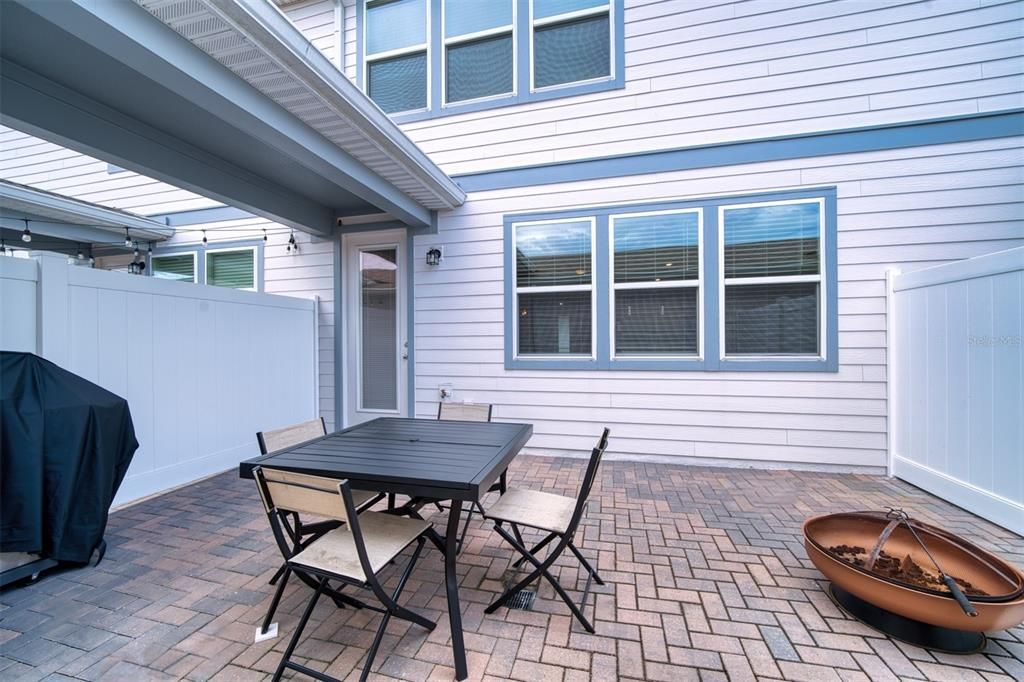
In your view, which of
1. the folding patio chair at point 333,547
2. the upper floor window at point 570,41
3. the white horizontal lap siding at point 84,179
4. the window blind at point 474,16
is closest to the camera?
the folding patio chair at point 333,547

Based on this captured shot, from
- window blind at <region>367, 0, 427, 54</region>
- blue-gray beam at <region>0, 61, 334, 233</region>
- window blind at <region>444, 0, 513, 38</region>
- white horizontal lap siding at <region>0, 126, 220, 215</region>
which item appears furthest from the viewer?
white horizontal lap siding at <region>0, 126, 220, 215</region>

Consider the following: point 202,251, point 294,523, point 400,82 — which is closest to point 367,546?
point 294,523

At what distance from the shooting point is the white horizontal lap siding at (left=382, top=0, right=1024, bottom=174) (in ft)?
12.4

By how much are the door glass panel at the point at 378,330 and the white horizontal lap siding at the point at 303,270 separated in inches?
16.0

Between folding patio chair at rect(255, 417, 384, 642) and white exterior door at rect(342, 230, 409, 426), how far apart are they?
260 centimetres

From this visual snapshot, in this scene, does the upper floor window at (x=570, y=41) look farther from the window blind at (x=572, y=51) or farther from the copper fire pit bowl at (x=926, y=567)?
the copper fire pit bowl at (x=926, y=567)

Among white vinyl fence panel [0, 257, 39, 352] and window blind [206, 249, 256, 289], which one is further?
window blind [206, 249, 256, 289]

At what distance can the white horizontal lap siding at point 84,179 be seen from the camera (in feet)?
20.3

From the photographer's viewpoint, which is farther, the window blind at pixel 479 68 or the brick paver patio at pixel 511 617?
the window blind at pixel 479 68

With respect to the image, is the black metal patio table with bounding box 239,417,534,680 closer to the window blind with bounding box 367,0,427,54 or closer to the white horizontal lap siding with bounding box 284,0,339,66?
the window blind with bounding box 367,0,427,54

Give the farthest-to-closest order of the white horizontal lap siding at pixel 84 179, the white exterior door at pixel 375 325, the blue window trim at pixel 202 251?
the white horizontal lap siding at pixel 84 179 → the blue window trim at pixel 202 251 → the white exterior door at pixel 375 325

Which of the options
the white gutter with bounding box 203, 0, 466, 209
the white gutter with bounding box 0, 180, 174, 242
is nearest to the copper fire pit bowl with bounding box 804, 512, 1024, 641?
the white gutter with bounding box 203, 0, 466, 209
